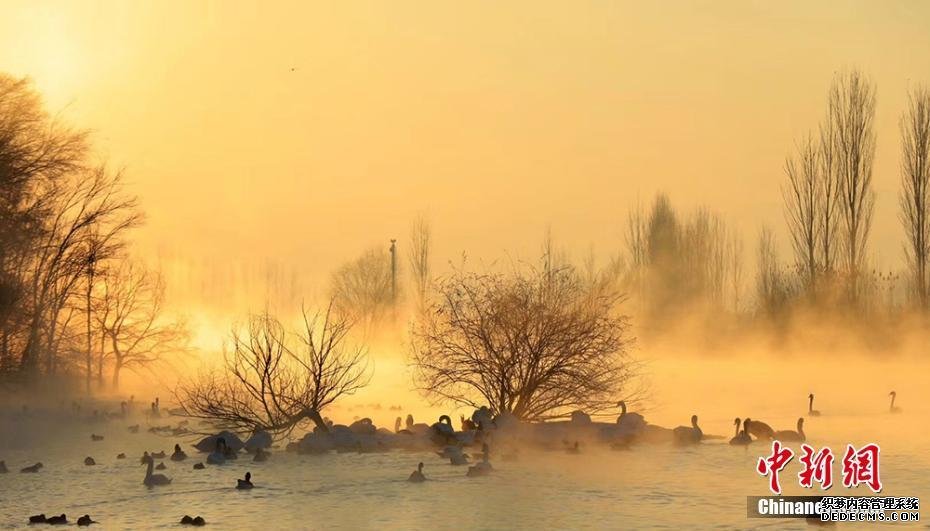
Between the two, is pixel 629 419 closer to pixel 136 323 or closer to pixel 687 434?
pixel 687 434

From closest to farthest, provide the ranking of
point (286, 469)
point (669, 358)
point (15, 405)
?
point (286, 469), point (15, 405), point (669, 358)

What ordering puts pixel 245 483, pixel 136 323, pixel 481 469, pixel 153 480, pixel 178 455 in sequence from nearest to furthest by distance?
1. pixel 245 483
2. pixel 153 480
3. pixel 481 469
4. pixel 178 455
5. pixel 136 323

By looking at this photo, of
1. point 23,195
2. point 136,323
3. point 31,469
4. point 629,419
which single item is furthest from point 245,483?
point 136,323

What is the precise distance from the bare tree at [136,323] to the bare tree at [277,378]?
31018 millimetres

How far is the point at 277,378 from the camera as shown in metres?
27.9

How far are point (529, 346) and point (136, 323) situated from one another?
36955 mm

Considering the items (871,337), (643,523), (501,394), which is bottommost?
(643,523)

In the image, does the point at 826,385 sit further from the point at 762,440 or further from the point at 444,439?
the point at 444,439

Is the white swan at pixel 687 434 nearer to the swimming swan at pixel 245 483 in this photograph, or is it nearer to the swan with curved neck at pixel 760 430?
the swan with curved neck at pixel 760 430

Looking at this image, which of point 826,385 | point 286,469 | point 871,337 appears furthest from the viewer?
point 871,337

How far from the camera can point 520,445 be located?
2659 cm

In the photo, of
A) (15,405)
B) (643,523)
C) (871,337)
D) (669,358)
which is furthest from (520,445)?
(669,358)

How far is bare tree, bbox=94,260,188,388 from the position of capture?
193 feet

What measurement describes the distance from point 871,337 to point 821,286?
4.02 meters
